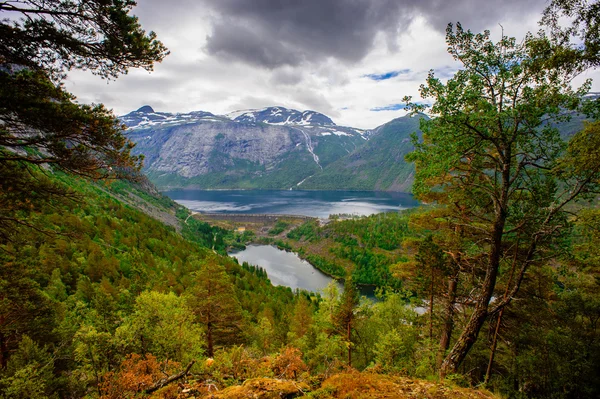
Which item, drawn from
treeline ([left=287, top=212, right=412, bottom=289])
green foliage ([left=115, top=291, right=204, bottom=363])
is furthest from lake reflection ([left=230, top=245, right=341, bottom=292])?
green foliage ([left=115, top=291, right=204, bottom=363])

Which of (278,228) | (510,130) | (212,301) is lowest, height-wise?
(278,228)

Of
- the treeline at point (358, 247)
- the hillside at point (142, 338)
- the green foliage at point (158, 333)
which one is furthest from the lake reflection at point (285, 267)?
the green foliage at point (158, 333)

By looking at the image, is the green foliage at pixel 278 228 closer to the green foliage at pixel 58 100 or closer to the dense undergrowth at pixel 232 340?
the dense undergrowth at pixel 232 340

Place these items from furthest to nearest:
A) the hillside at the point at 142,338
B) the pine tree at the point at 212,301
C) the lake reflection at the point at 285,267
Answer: the lake reflection at the point at 285,267 → the pine tree at the point at 212,301 → the hillside at the point at 142,338

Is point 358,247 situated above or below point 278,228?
above

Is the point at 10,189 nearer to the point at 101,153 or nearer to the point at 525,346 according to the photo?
the point at 101,153

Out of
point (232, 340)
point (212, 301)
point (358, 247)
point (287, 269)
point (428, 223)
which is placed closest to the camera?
point (428, 223)

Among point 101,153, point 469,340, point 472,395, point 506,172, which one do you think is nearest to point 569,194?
point 506,172

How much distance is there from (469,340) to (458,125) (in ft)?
17.5

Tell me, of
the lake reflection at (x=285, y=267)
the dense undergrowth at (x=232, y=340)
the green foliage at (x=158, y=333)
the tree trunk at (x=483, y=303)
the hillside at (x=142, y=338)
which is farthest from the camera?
the lake reflection at (x=285, y=267)

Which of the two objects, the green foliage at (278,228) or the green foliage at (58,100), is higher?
the green foliage at (58,100)

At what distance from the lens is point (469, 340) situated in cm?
688

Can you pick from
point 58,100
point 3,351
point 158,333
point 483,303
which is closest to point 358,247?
point 158,333

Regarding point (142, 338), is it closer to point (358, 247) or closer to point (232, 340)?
point (232, 340)
